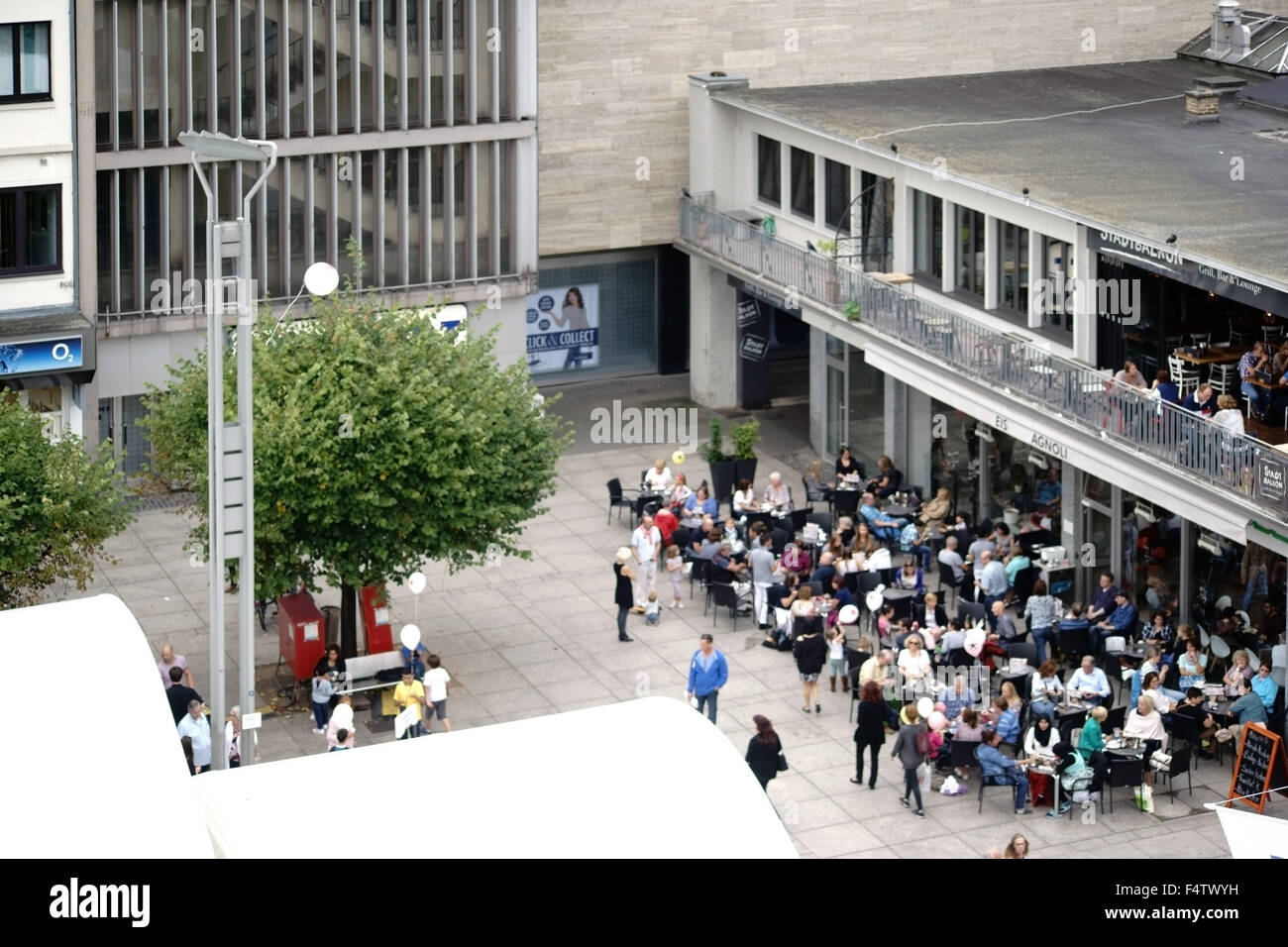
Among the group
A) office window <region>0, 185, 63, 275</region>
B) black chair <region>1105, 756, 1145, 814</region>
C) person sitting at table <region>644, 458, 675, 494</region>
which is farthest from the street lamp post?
person sitting at table <region>644, 458, 675, 494</region>

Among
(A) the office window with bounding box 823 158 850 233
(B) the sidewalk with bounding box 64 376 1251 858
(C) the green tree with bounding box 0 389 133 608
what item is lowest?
(B) the sidewalk with bounding box 64 376 1251 858

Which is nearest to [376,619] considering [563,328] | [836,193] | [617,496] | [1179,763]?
[617,496]

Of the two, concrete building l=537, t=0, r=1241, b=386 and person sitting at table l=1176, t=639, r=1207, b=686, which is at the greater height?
concrete building l=537, t=0, r=1241, b=386

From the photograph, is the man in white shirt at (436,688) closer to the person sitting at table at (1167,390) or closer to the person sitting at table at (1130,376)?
the person sitting at table at (1167,390)

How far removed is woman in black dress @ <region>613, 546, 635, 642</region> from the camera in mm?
29900

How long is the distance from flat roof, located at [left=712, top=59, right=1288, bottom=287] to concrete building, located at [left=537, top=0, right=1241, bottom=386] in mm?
611

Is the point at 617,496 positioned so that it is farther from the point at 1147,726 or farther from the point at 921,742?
the point at 1147,726

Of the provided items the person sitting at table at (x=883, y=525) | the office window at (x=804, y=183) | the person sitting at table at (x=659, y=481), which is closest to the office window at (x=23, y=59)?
the person sitting at table at (x=659, y=481)

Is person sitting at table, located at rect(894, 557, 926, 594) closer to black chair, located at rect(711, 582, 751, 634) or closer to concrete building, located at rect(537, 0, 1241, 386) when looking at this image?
black chair, located at rect(711, 582, 751, 634)

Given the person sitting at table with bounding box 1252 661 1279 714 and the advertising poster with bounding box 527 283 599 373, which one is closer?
the person sitting at table with bounding box 1252 661 1279 714

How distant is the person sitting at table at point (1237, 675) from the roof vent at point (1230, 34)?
20593 mm

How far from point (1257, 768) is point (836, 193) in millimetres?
16474
